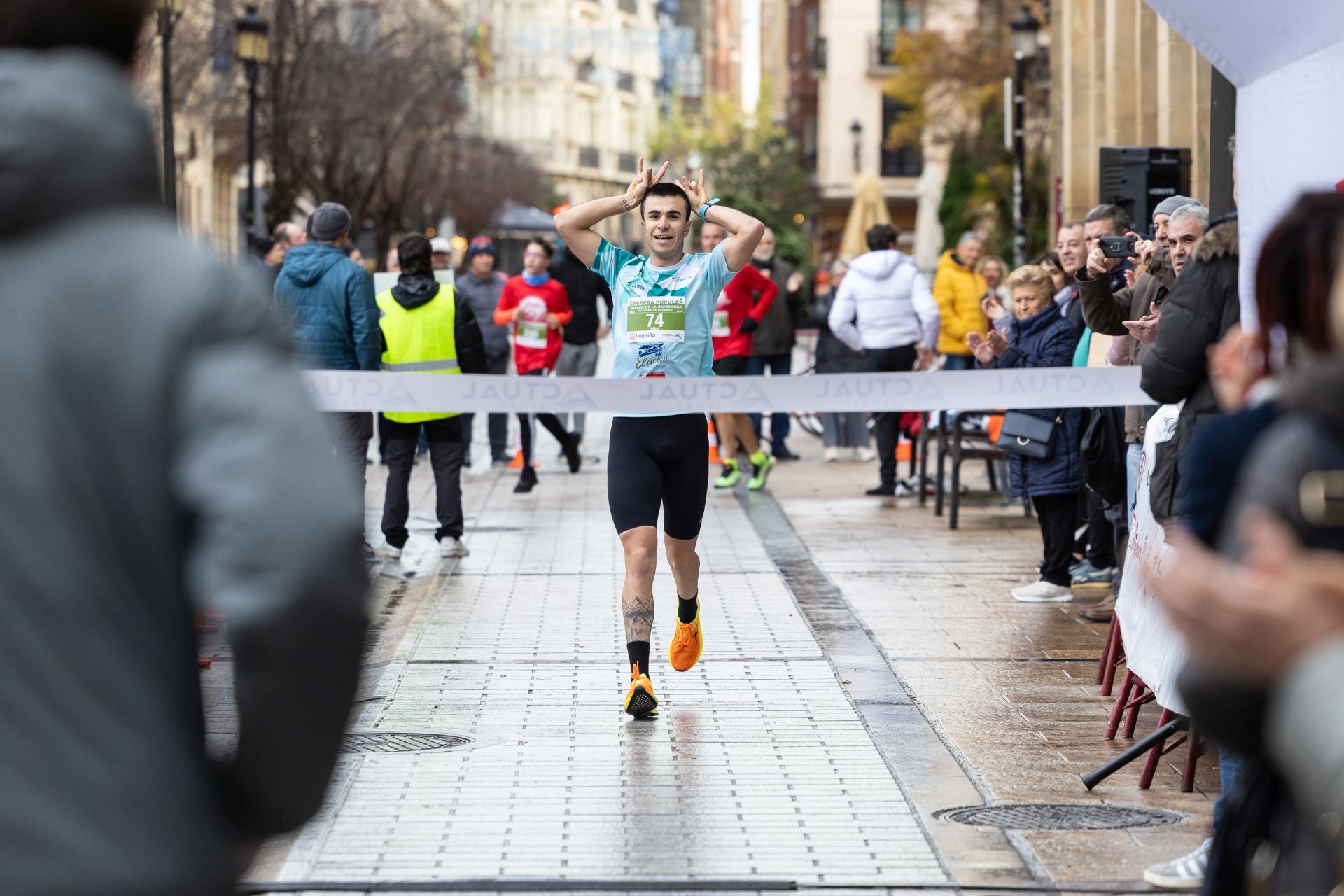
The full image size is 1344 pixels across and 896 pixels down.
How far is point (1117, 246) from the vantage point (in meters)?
9.04

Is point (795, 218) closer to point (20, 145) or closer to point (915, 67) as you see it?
point (915, 67)

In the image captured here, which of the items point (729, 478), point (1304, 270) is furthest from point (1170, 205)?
point (729, 478)

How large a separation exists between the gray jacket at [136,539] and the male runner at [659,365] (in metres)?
5.43

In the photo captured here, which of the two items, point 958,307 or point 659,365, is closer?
point 659,365

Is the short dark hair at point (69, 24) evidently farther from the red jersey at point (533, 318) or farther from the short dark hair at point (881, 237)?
the red jersey at point (533, 318)

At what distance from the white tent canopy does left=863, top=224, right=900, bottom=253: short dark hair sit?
930cm

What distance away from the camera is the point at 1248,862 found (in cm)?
284

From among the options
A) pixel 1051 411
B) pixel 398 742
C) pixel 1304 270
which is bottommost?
pixel 398 742

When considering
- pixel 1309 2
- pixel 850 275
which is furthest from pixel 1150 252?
pixel 850 275

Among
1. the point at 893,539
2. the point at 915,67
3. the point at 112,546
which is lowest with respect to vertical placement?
the point at 893,539

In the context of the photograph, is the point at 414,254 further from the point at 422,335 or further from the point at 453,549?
the point at 453,549

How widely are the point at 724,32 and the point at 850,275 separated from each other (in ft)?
471

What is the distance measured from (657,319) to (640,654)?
4.26ft

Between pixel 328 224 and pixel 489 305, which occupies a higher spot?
pixel 328 224
